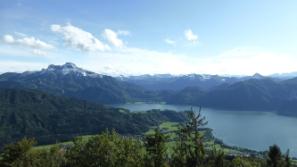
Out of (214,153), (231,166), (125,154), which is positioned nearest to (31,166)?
(125,154)

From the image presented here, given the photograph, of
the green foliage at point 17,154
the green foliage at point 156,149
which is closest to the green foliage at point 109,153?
the green foliage at point 156,149

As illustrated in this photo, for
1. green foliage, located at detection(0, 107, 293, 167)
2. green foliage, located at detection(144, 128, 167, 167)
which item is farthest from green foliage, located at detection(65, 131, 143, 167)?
green foliage, located at detection(144, 128, 167, 167)

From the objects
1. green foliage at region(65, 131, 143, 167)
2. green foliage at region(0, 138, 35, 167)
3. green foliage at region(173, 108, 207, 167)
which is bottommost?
green foliage at region(0, 138, 35, 167)

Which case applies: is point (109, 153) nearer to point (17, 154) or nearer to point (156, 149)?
point (156, 149)

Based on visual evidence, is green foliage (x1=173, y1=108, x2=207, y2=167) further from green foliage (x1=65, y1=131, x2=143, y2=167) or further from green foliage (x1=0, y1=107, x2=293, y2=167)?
green foliage (x1=65, y1=131, x2=143, y2=167)

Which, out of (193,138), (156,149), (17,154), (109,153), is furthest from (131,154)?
(193,138)

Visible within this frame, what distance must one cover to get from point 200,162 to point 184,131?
3531mm

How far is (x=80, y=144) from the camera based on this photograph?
2899 inches

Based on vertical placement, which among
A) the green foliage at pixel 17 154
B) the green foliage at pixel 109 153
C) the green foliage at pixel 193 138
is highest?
the green foliage at pixel 193 138

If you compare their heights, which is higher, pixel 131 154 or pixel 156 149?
pixel 156 149

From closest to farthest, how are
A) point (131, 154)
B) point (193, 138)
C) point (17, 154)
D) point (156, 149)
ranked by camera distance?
point (193, 138), point (156, 149), point (131, 154), point (17, 154)

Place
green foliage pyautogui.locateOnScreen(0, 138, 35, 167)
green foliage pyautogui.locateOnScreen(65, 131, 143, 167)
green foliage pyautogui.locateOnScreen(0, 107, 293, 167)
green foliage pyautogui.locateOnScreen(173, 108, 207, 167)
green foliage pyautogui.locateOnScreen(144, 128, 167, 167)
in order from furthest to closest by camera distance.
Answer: green foliage pyautogui.locateOnScreen(0, 138, 35, 167)
green foliage pyautogui.locateOnScreen(65, 131, 143, 167)
green foliage pyautogui.locateOnScreen(144, 128, 167, 167)
green foliage pyautogui.locateOnScreen(0, 107, 293, 167)
green foliage pyautogui.locateOnScreen(173, 108, 207, 167)

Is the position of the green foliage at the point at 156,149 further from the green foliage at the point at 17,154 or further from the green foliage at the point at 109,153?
the green foliage at the point at 17,154

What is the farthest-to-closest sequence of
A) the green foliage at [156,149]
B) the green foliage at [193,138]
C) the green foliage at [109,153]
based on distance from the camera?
the green foliage at [109,153], the green foliage at [156,149], the green foliage at [193,138]
